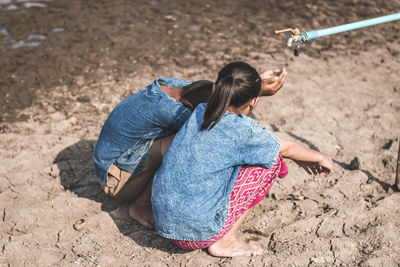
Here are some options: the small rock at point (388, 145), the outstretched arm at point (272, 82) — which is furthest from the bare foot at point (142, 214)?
the small rock at point (388, 145)

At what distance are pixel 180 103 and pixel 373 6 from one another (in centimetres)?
436

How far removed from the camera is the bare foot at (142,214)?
236 centimetres

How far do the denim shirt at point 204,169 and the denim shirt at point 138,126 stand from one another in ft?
0.93

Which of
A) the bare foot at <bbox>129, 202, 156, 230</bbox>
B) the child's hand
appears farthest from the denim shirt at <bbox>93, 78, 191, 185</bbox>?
the child's hand

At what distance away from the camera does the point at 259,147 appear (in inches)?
72.3

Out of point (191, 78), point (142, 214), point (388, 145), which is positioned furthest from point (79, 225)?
point (388, 145)

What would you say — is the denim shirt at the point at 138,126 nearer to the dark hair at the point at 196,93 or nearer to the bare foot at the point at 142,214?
the dark hair at the point at 196,93

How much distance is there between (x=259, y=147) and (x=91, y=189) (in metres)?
1.35

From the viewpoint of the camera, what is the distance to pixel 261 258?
2.13m

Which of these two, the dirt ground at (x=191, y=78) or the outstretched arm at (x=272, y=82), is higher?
the outstretched arm at (x=272, y=82)

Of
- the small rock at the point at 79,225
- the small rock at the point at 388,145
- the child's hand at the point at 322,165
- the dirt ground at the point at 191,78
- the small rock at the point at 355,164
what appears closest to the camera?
the child's hand at the point at 322,165

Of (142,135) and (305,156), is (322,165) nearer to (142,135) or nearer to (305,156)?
(305,156)

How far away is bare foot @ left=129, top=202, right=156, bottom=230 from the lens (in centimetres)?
236

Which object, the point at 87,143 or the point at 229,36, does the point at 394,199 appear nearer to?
the point at 87,143
